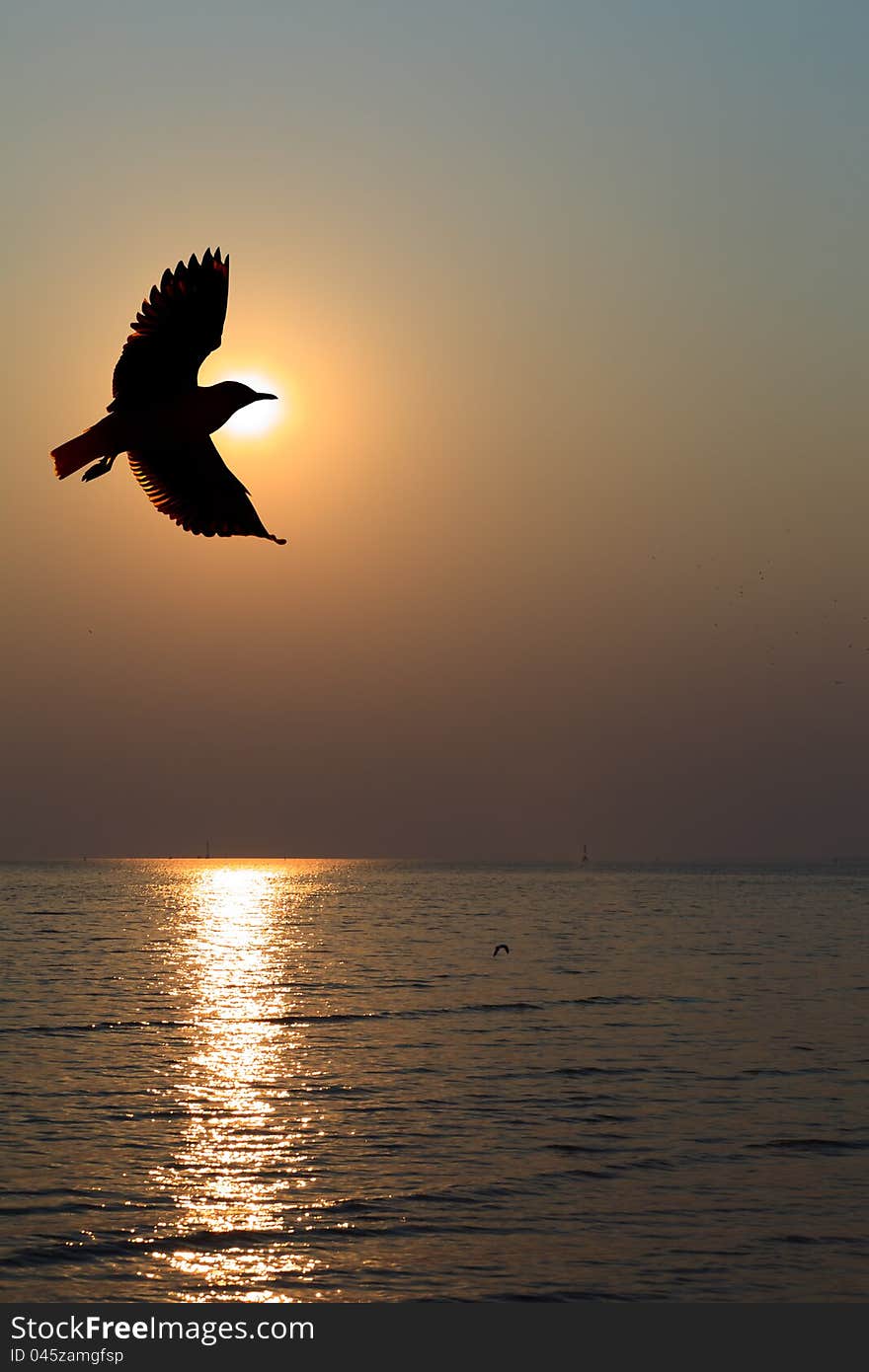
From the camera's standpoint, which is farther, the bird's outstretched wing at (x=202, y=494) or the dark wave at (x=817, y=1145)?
the dark wave at (x=817, y=1145)

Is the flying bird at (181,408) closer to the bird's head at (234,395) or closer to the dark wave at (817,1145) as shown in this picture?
the bird's head at (234,395)

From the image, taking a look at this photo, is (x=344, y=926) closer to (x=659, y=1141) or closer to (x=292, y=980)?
(x=292, y=980)

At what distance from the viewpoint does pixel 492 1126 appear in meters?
34.5

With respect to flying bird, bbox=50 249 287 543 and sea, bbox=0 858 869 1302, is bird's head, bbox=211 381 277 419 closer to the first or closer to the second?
flying bird, bbox=50 249 287 543

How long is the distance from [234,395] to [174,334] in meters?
1.47

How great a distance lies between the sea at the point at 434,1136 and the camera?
23531mm

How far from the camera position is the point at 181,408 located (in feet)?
50.1

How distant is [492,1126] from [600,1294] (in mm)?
12340

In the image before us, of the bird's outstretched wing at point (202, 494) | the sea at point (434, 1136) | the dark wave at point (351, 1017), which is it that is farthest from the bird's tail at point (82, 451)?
the dark wave at point (351, 1017)

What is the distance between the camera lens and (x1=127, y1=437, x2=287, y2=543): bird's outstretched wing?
16188 millimetres

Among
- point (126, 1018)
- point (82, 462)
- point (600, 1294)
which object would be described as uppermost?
point (82, 462)

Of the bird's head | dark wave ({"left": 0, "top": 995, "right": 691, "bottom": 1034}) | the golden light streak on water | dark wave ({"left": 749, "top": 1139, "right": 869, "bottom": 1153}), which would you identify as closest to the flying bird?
the bird's head

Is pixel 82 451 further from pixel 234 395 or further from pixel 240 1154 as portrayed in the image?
pixel 240 1154

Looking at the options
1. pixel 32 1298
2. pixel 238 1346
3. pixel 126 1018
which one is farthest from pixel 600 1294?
pixel 126 1018
